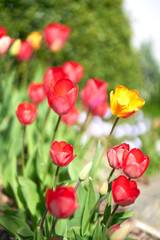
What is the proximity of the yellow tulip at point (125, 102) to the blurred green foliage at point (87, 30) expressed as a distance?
2260 millimetres

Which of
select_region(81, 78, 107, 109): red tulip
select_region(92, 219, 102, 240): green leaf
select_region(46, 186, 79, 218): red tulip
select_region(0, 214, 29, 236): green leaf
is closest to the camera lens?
select_region(46, 186, 79, 218): red tulip

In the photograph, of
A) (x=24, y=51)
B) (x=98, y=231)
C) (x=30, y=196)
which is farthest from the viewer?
(x=24, y=51)

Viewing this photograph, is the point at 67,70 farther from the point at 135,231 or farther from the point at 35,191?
the point at 135,231

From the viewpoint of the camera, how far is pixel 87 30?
Result: 439 centimetres

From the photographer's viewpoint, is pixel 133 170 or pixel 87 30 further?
pixel 87 30

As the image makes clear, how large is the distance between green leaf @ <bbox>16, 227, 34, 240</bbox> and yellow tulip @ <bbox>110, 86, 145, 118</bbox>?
0.68m

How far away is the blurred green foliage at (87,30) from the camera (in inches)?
131

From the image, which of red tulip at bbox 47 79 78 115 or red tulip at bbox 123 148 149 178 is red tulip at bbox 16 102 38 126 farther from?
red tulip at bbox 123 148 149 178

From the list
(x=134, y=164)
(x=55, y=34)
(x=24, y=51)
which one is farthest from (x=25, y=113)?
(x=55, y=34)

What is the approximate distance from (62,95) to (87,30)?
11.1ft

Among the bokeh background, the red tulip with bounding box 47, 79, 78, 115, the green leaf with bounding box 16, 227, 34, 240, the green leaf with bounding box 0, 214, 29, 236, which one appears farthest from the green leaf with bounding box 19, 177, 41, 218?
the bokeh background

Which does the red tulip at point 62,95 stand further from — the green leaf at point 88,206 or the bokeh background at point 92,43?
the bokeh background at point 92,43

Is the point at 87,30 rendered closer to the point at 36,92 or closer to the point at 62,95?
the point at 36,92

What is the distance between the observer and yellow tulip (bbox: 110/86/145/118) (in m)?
1.33
